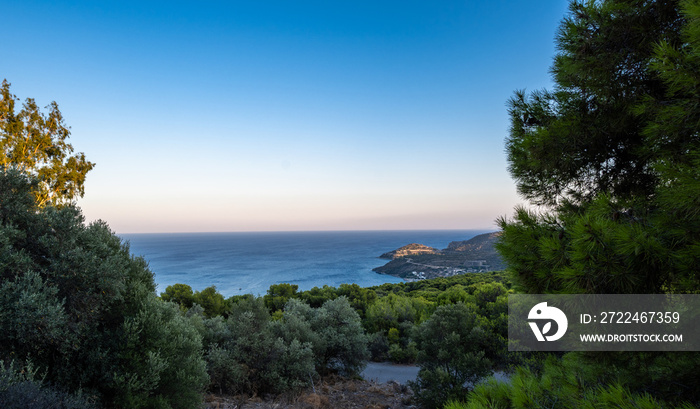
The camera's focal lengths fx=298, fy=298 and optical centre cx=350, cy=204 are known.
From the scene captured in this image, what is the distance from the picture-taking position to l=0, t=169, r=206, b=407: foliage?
13.8 ft

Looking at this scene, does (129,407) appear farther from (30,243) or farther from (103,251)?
(30,243)

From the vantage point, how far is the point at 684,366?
1.95 meters

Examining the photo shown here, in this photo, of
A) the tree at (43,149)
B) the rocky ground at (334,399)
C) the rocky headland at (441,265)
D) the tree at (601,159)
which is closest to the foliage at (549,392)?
the tree at (601,159)

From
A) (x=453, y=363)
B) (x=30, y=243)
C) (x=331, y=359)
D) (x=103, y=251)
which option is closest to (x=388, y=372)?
(x=331, y=359)

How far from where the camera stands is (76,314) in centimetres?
480

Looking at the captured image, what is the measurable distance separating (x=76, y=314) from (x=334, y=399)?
643cm

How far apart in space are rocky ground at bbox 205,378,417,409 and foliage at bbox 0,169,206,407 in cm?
203

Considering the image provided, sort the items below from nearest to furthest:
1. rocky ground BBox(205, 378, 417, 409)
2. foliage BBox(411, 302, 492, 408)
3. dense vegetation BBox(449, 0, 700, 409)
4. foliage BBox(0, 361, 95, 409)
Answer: dense vegetation BBox(449, 0, 700, 409)
foliage BBox(0, 361, 95, 409)
rocky ground BBox(205, 378, 417, 409)
foliage BBox(411, 302, 492, 408)

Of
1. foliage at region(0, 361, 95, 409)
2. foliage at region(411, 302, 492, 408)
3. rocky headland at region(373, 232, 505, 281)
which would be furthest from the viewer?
rocky headland at region(373, 232, 505, 281)

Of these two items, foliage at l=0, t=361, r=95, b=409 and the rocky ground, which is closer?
foliage at l=0, t=361, r=95, b=409

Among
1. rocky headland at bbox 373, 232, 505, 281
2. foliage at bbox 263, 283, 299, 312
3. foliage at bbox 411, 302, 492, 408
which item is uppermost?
foliage at bbox 411, 302, 492, 408

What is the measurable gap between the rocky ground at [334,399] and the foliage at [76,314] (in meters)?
2.03

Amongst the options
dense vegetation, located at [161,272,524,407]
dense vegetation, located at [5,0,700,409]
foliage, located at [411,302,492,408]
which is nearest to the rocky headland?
dense vegetation, located at [161,272,524,407]

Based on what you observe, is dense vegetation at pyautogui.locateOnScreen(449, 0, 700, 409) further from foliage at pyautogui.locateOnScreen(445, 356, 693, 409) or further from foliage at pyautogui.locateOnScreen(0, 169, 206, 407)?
foliage at pyautogui.locateOnScreen(0, 169, 206, 407)
